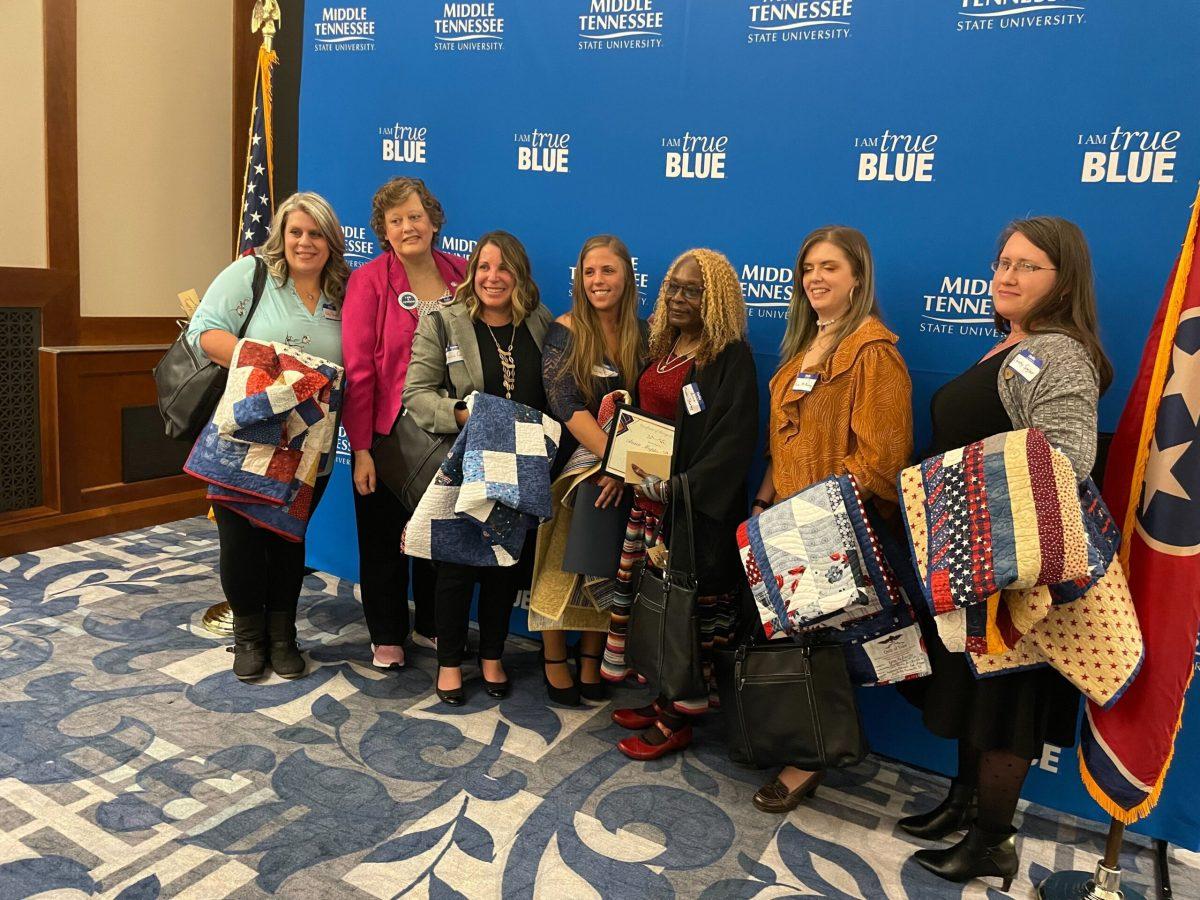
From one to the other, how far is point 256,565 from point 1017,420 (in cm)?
239

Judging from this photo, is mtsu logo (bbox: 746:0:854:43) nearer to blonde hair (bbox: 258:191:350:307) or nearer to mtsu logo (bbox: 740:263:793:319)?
mtsu logo (bbox: 740:263:793:319)

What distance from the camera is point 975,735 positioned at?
6.39 feet

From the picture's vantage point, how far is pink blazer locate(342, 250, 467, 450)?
2725mm

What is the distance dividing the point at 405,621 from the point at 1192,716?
247 centimetres

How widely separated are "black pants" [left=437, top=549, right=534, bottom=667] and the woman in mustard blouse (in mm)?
1025

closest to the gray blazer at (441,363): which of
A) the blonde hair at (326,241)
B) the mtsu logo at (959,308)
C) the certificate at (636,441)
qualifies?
the blonde hair at (326,241)

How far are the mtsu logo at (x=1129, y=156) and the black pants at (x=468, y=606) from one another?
6.82 ft

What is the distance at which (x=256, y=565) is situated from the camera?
2809mm

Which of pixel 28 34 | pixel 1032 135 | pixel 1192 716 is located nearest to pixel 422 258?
pixel 1032 135

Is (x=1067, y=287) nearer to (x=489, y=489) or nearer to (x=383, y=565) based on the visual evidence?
(x=489, y=489)

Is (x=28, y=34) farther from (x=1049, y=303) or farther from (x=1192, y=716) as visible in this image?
(x=1192, y=716)

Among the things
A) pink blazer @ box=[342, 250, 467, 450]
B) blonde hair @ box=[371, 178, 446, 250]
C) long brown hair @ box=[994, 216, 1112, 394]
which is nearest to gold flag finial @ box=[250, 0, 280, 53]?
blonde hair @ box=[371, 178, 446, 250]

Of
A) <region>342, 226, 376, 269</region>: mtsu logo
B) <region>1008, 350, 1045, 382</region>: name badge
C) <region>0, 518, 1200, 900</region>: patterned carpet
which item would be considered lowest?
<region>0, 518, 1200, 900</region>: patterned carpet

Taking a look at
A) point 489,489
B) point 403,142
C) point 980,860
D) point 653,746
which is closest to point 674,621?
point 653,746
